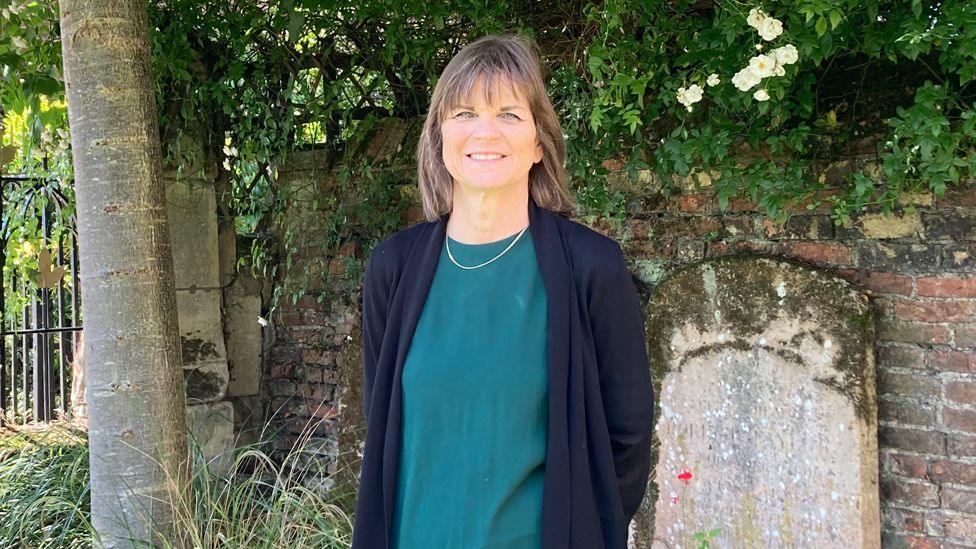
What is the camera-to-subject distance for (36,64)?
353cm

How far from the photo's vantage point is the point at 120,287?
8.36 ft

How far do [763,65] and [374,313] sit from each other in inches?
50.9

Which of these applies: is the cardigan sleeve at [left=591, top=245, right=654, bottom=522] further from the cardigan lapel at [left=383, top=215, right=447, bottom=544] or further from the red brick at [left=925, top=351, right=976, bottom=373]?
the red brick at [left=925, top=351, right=976, bottom=373]

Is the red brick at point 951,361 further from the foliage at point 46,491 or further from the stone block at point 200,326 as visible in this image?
the stone block at point 200,326

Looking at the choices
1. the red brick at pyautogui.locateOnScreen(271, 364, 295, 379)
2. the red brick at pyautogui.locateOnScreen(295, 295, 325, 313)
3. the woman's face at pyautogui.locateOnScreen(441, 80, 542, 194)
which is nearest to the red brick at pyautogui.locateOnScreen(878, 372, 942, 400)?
the woman's face at pyautogui.locateOnScreen(441, 80, 542, 194)

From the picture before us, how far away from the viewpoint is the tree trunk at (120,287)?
2.55 m

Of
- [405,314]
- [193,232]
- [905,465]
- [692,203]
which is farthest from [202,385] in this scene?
[905,465]

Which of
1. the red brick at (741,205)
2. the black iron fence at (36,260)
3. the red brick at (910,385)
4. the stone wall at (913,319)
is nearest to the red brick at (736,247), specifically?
the stone wall at (913,319)

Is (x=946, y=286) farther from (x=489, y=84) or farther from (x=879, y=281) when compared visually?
(x=489, y=84)

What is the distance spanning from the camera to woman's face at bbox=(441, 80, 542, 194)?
1.72 meters

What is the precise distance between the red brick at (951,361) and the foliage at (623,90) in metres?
0.51

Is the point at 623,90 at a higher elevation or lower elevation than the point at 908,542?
higher

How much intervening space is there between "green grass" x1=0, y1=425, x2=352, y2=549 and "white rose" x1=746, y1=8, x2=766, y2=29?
2.04m

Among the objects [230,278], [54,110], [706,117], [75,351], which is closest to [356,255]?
[230,278]
